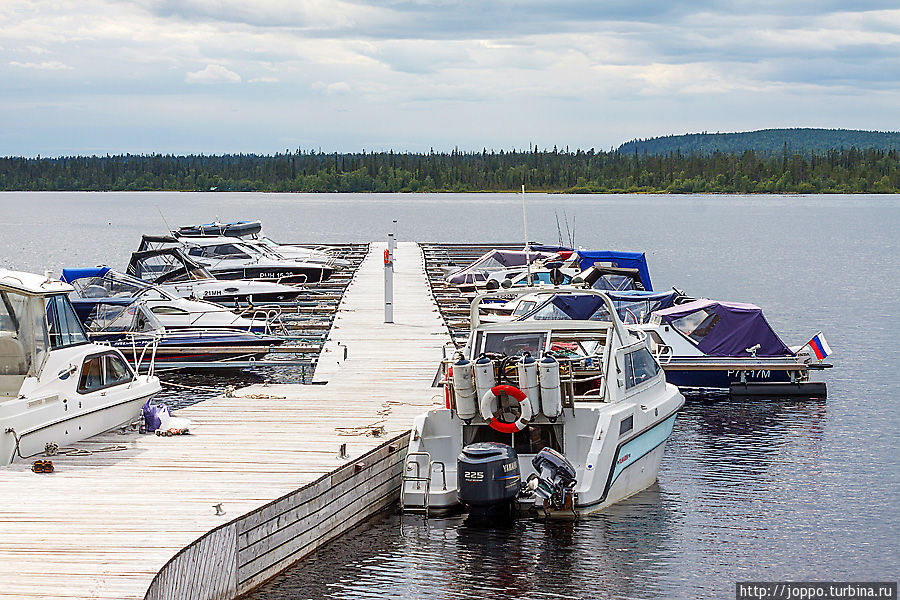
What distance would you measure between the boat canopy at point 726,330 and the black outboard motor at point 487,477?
10.4 m

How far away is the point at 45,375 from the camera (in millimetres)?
11805

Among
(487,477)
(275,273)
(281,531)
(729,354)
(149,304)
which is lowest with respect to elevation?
(281,531)

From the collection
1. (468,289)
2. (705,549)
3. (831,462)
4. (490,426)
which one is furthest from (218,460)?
(468,289)

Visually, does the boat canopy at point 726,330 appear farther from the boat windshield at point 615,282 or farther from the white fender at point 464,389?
the white fender at point 464,389

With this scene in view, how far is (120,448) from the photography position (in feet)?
39.4

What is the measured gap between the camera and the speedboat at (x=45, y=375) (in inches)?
443

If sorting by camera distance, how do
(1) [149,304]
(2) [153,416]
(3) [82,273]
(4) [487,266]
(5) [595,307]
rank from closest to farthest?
1. (2) [153,416]
2. (5) [595,307]
3. (1) [149,304]
4. (3) [82,273]
5. (4) [487,266]

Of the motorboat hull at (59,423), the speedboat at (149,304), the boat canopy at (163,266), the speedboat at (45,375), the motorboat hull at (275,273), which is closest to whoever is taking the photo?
the motorboat hull at (59,423)

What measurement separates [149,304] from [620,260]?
43.5 feet

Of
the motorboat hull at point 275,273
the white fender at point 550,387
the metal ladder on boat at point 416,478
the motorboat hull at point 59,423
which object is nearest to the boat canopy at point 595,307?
the white fender at point 550,387

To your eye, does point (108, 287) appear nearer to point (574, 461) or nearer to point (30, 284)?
point (30, 284)

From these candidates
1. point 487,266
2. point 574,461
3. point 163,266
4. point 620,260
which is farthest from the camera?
point 487,266

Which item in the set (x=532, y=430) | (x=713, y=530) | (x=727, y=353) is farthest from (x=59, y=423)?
(x=727, y=353)

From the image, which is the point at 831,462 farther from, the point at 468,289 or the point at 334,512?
the point at 468,289
